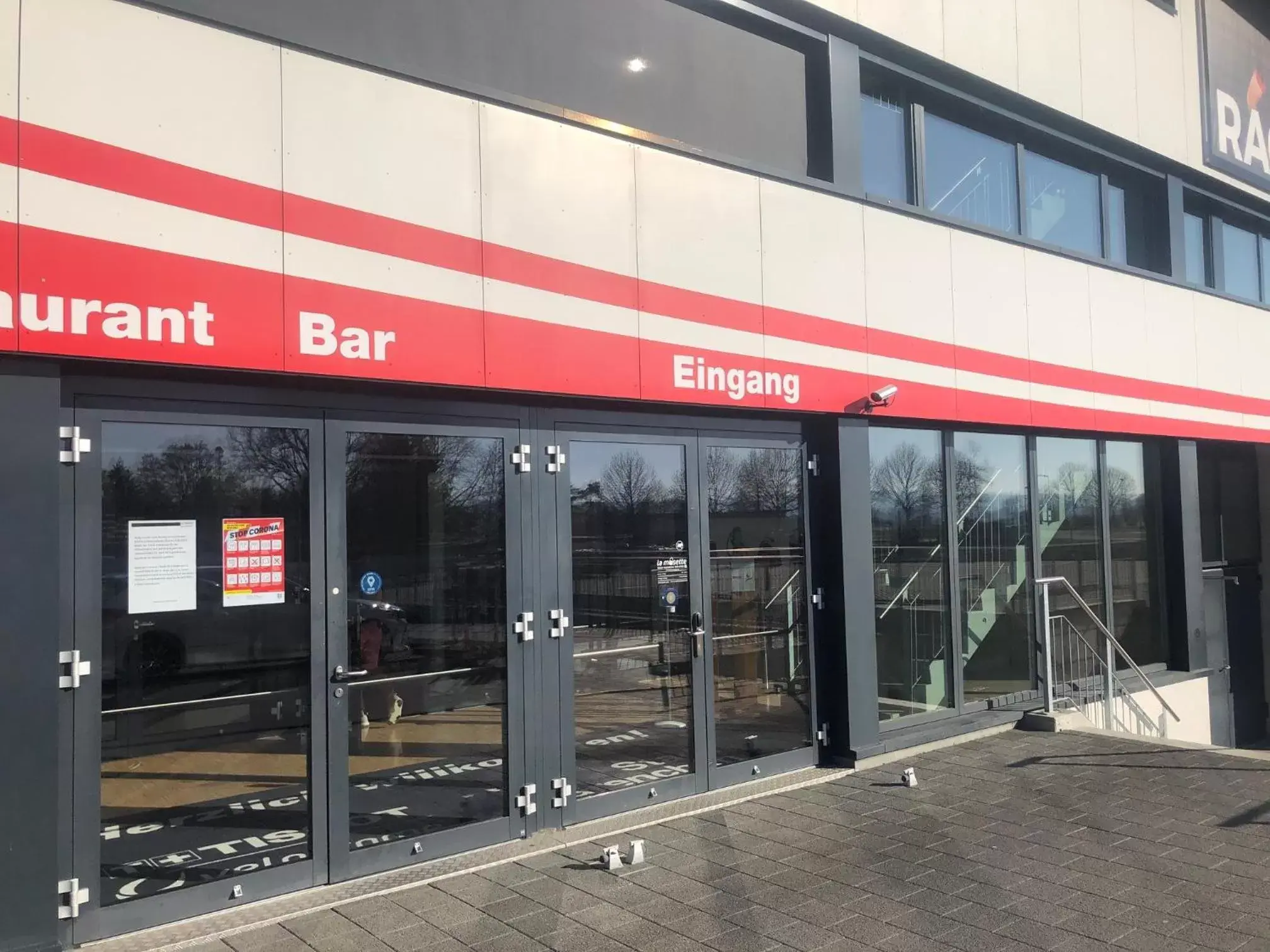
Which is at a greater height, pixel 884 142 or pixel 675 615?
pixel 884 142

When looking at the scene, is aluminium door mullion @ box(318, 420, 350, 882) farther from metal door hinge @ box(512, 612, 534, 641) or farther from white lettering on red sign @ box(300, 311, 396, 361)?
metal door hinge @ box(512, 612, 534, 641)

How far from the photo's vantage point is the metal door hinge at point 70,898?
3.91 metres

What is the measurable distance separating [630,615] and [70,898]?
123 inches

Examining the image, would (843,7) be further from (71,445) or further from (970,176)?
(71,445)

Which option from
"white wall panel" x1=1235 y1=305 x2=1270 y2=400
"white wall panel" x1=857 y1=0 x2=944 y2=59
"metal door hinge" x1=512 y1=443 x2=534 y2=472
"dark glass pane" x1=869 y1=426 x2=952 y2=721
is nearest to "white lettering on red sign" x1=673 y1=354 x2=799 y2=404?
"metal door hinge" x1=512 y1=443 x2=534 y2=472

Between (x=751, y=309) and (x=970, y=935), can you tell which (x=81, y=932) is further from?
(x=751, y=309)

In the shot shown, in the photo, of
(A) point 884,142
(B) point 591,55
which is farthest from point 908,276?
(B) point 591,55

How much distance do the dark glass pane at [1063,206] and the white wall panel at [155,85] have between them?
7063 millimetres

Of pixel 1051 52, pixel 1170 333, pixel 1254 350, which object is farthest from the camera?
pixel 1254 350

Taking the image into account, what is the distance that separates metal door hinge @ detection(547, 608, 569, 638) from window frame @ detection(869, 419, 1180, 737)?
273cm

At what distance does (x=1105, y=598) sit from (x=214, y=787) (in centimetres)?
868

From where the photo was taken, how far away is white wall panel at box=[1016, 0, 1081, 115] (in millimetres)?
8672

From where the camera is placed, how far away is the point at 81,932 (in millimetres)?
3965

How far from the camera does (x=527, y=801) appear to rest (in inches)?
211
